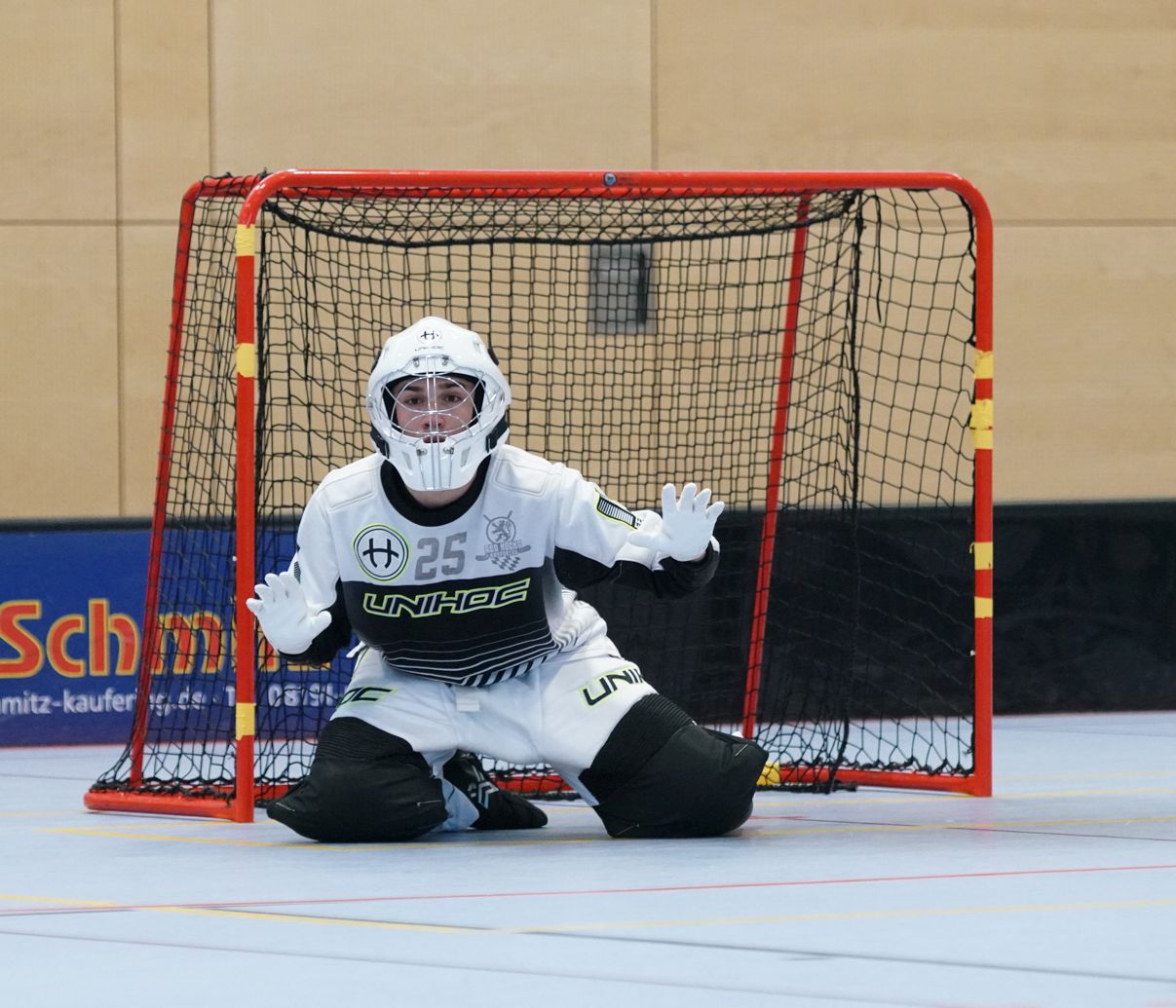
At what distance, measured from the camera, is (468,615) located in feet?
19.5

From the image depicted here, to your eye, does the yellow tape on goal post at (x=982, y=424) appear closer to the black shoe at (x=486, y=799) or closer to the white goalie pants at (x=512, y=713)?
the white goalie pants at (x=512, y=713)

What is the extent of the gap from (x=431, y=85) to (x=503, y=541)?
471cm

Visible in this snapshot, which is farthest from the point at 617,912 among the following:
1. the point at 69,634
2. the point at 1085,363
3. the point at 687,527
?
the point at 1085,363

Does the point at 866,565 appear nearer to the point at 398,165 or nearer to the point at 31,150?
the point at 398,165

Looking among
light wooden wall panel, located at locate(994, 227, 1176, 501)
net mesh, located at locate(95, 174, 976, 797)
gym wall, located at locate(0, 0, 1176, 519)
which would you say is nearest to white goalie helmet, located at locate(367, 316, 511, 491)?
net mesh, located at locate(95, 174, 976, 797)

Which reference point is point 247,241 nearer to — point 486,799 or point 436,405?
point 436,405

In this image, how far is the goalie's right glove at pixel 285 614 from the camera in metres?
5.85

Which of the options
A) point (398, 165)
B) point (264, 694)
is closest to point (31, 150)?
point (398, 165)

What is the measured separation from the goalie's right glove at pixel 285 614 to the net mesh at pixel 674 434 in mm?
2621

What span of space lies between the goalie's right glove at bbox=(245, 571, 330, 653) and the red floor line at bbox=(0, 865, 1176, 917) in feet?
4.25

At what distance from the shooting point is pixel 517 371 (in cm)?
968

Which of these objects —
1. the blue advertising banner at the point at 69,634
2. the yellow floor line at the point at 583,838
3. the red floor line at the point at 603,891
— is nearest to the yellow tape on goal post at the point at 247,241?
the yellow floor line at the point at 583,838

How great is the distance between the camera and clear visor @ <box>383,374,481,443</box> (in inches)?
230

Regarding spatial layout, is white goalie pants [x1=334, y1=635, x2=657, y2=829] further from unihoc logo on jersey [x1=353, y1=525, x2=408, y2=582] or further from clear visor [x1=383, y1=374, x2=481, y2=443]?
clear visor [x1=383, y1=374, x2=481, y2=443]
